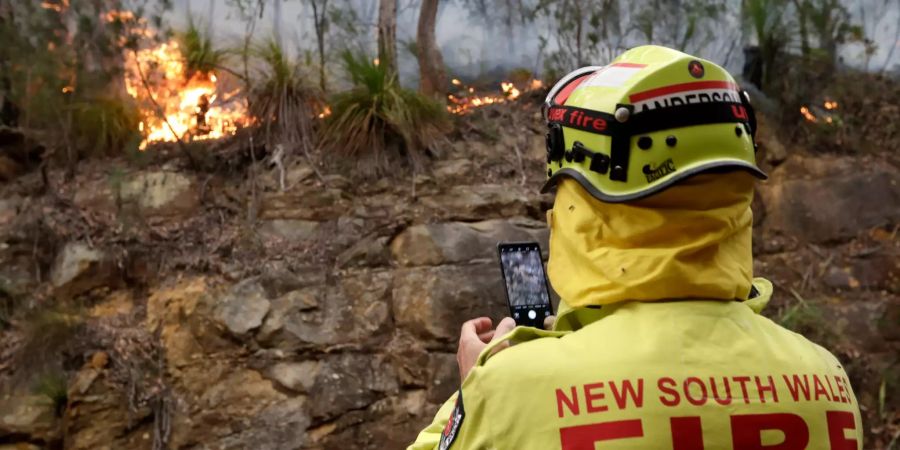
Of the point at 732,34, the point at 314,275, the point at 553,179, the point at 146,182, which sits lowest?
the point at 314,275

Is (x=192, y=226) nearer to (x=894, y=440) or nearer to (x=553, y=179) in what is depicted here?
(x=553, y=179)

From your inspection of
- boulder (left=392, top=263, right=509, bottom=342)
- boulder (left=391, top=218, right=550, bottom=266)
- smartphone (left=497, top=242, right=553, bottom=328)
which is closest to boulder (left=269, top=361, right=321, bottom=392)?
boulder (left=392, top=263, right=509, bottom=342)

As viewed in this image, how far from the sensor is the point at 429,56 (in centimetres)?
608

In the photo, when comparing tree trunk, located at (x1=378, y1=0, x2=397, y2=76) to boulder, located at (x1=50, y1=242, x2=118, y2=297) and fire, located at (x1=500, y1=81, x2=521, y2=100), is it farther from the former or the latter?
boulder, located at (x1=50, y1=242, x2=118, y2=297)

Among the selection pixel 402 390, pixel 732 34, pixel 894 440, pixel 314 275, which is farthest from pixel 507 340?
Result: pixel 732 34

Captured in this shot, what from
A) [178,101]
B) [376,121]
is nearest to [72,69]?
[178,101]

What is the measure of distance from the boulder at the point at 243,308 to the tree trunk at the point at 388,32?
2022mm

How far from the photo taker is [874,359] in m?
4.53

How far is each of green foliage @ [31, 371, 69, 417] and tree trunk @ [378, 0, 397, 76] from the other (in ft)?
9.87

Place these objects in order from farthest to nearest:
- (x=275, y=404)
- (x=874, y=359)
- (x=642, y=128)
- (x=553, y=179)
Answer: (x=874, y=359) < (x=275, y=404) < (x=553, y=179) < (x=642, y=128)

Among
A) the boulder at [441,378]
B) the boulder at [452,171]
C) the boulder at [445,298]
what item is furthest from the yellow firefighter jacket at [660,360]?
the boulder at [452,171]

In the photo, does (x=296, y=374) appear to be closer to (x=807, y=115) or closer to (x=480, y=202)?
(x=480, y=202)

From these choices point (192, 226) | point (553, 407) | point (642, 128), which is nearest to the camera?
point (553, 407)

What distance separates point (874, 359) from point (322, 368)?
3.34m
